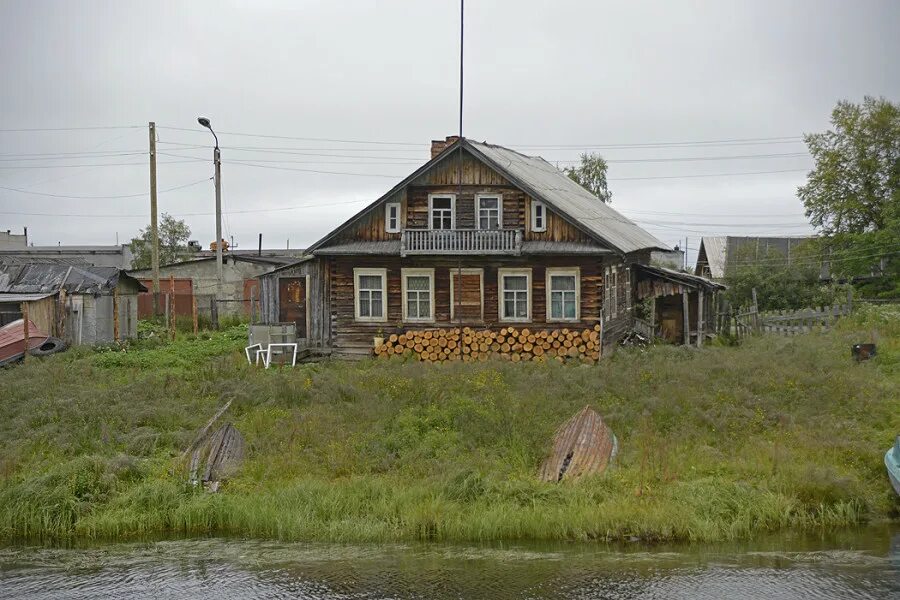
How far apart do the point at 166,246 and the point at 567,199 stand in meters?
35.2

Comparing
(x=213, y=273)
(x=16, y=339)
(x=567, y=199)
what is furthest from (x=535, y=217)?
(x=213, y=273)

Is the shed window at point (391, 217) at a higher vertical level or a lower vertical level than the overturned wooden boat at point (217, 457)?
higher

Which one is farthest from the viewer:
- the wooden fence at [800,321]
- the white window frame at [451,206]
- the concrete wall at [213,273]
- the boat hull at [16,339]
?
the concrete wall at [213,273]

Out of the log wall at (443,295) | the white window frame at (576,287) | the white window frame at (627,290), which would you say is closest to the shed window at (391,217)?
the log wall at (443,295)

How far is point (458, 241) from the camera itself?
83.4ft

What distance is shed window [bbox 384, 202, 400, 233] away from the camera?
2634 centimetres

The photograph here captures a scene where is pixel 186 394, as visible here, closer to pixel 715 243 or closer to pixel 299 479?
pixel 299 479

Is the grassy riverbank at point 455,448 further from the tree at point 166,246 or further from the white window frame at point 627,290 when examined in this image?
the tree at point 166,246

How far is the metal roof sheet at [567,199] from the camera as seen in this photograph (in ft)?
83.1

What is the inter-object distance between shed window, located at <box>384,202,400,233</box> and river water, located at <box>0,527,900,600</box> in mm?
13933

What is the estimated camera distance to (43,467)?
51.4 ft

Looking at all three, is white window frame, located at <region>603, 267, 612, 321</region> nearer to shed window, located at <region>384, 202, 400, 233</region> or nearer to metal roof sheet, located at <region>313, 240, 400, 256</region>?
metal roof sheet, located at <region>313, 240, 400, 256</region>

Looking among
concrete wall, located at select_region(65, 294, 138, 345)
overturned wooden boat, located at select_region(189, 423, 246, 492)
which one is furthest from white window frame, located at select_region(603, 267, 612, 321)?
concrete wall, located at select_region(65, 294, 138, 345)

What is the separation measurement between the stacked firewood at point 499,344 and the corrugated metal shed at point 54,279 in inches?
354
